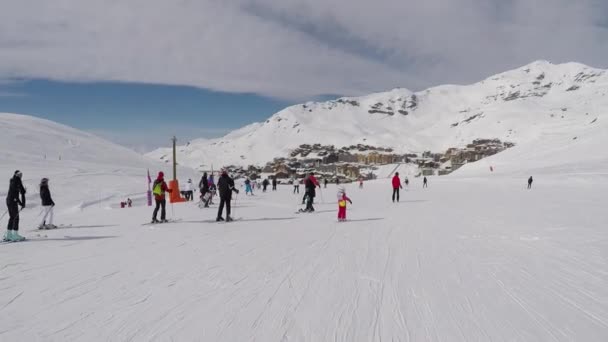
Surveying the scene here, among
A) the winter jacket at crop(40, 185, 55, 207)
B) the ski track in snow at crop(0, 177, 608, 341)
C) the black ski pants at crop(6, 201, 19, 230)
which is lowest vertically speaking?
the ski track in snow at crop(0, 177, 608, 341)

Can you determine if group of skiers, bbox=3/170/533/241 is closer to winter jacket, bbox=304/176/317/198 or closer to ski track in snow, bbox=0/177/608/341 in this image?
winter jacket, bbox=304/176/317/198

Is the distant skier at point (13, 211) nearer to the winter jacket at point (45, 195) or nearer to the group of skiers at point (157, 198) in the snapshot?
the group of skiers at point (157, 198)

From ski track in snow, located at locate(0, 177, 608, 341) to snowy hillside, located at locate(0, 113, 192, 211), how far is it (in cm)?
1860

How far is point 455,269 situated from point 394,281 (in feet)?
4.18

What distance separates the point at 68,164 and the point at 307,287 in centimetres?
4640

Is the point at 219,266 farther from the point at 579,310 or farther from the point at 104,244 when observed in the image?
the point at 579,310

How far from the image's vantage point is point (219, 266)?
596 centimetres

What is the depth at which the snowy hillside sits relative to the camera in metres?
28.7

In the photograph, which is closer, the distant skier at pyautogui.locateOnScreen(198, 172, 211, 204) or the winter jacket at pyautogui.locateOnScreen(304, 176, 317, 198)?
the winter jacket at pyautogui.locateOnScreen(304, 176, 317, 198)

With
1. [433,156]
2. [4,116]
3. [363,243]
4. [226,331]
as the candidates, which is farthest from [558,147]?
[433,156]

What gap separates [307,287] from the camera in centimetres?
490

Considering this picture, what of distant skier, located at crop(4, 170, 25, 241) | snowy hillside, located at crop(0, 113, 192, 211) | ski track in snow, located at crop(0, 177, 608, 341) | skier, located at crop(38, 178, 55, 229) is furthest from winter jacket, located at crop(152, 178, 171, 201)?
snowy hillside, located at crop(0, 113, 192, 211)

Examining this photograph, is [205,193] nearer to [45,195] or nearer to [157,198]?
[157,198]

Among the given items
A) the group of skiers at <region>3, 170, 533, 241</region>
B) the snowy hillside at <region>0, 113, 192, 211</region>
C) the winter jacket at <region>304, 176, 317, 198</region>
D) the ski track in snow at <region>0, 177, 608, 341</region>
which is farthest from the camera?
the snowy hillside at <region>0, 113, 192, 211</region>
